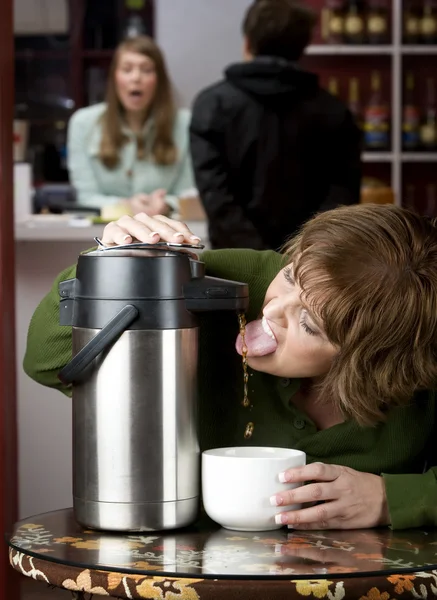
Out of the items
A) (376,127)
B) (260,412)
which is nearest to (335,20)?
(376,127)

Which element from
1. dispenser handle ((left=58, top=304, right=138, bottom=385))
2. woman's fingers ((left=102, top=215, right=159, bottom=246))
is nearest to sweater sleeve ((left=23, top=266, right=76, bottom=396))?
woman's fingers ((left=102, top=215, right=159, bottom=246))

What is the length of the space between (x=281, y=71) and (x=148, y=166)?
1506mm

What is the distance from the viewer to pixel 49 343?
130 cm

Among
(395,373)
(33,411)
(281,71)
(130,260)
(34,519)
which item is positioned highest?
(281,71)

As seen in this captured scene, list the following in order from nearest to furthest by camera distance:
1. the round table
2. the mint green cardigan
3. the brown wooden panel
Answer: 1. the round table
2. the brown wooden panel
3. the mint green cardigan

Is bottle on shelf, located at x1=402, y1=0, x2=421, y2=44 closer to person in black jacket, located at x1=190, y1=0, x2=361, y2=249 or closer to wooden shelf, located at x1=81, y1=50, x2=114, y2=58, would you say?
wooden shelf, located at x1=81, y1=50, x2=114, y2=58

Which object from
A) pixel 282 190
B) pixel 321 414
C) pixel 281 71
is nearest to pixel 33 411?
pixel 282 190

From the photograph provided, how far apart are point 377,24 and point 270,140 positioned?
2458 mm

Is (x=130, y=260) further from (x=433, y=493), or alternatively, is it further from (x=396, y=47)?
(x=396, y=47)

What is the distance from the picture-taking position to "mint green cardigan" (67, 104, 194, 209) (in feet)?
14.1

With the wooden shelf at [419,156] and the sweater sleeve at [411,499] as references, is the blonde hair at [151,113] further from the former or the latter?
the sweater sleeve at [411,499]

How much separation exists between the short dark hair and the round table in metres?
2.03

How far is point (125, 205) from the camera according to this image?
3.05 meters

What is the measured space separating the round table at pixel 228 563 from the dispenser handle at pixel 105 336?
18cm
